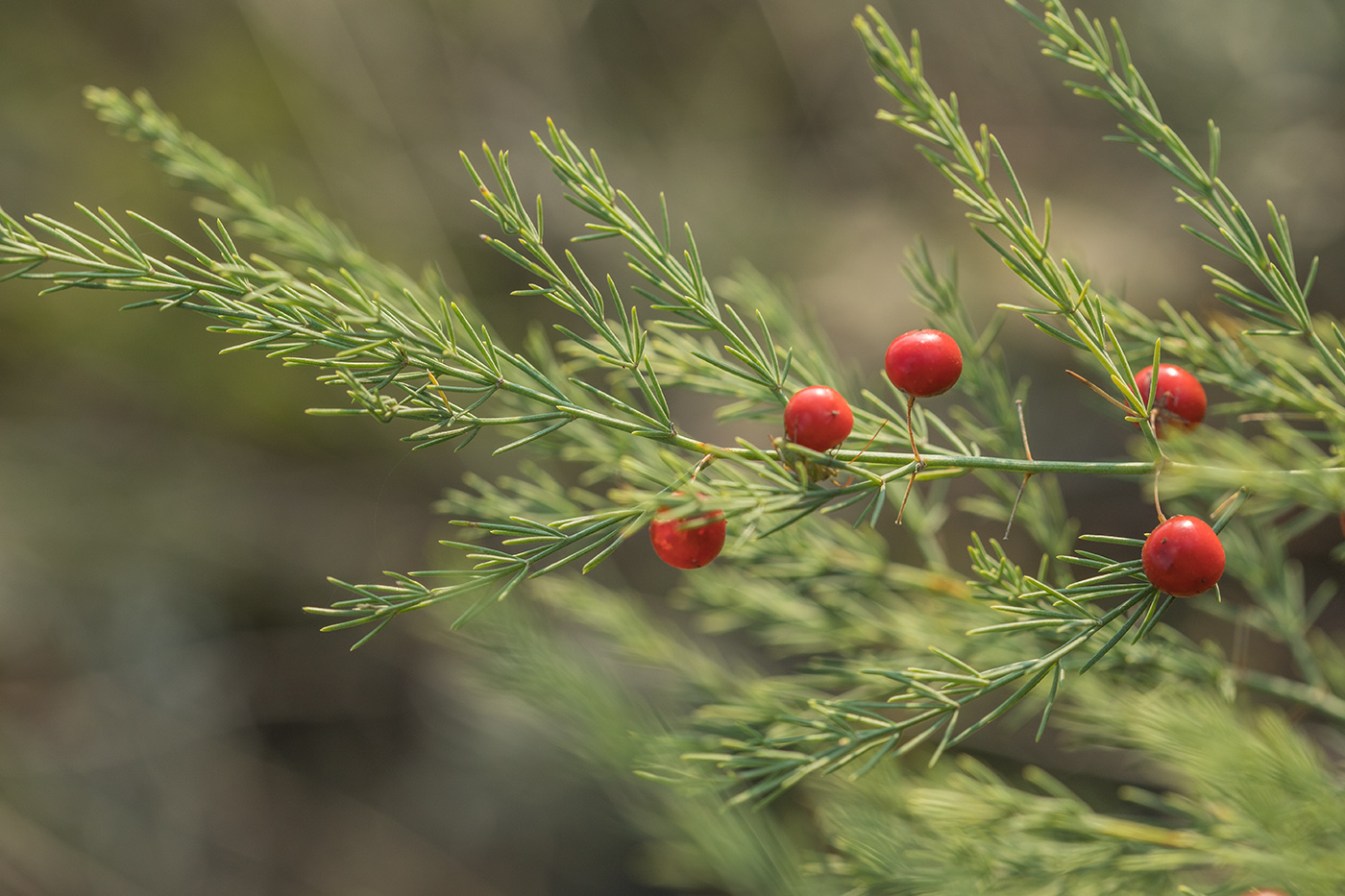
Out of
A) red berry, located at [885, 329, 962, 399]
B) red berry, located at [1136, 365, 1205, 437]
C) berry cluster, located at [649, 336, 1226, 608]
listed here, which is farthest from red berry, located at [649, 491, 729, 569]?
red berry, located at [1136, 365, 1205, 437]

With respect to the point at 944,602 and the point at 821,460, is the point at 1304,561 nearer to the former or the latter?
the point at 944,602

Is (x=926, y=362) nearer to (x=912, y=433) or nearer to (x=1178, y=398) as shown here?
(x=912, y=433)

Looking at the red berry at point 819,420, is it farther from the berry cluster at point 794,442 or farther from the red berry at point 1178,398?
the red berry at point 1178,398

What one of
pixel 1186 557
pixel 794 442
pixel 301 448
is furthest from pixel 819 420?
pixel 301 448

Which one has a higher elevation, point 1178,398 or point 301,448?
point 1178,398

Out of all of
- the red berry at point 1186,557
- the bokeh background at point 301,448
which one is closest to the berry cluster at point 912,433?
the red berry at point 1186,557

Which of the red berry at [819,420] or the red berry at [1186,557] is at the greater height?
the red berry at [819,420]
